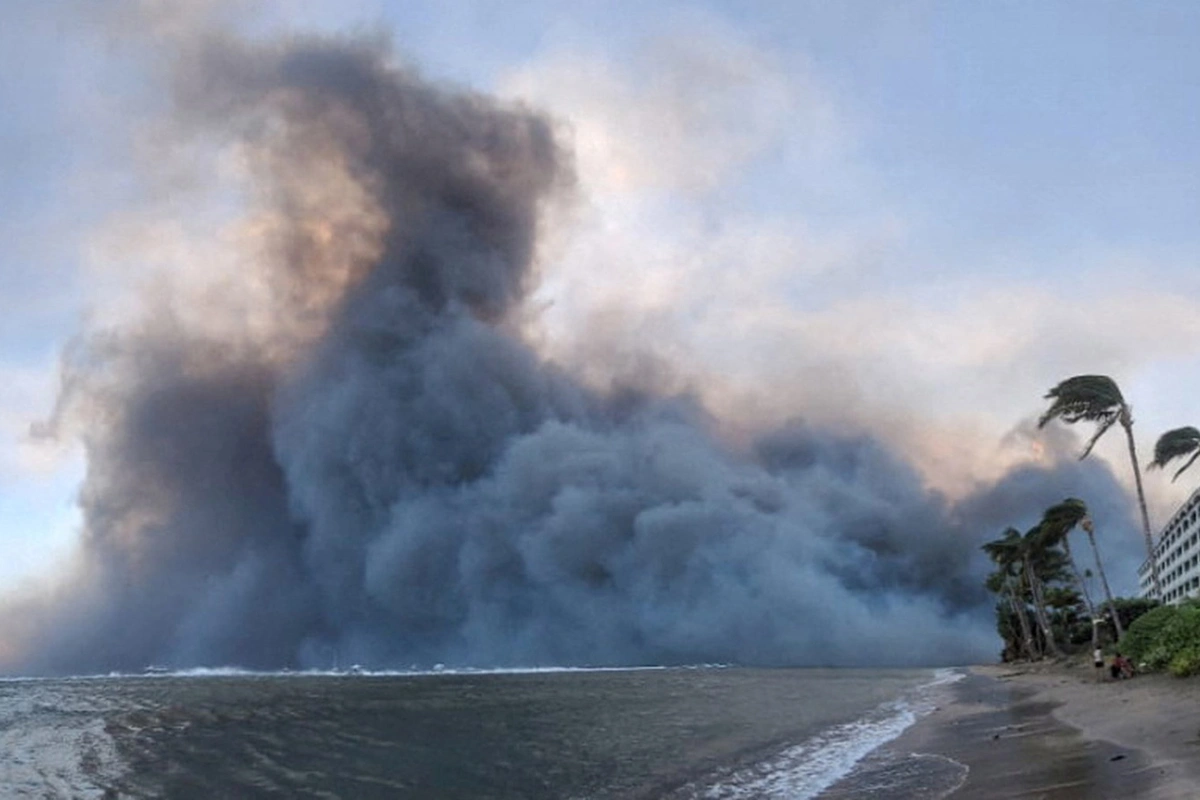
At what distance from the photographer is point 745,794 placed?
2370 centimetres

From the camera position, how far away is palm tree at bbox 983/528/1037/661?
103 metres

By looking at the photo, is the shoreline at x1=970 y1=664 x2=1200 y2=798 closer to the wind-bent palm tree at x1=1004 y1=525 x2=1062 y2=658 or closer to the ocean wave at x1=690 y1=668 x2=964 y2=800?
the ocean wave at x1=690 y1=668 x2=964 y2=800

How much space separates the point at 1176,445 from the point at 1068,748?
32.6 meters

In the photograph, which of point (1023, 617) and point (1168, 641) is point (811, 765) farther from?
point (1023, 617)

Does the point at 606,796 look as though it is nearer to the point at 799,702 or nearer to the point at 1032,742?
the point at 1032,742

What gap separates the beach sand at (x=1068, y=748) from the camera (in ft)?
57.5

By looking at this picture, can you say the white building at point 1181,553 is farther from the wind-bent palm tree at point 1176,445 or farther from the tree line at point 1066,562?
the wind-bent palm tree at point 1176,445

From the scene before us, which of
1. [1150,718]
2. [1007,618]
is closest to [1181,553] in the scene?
[1007,618]

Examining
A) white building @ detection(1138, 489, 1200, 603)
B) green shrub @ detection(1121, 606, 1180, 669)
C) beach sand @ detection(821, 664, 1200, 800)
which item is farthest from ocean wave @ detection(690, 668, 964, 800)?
white building @ detection(1138, 489, 1200, 603)

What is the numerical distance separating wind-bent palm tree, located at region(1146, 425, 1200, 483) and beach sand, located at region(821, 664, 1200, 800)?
13369 mm

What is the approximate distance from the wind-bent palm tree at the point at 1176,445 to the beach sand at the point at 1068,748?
43.9 ft

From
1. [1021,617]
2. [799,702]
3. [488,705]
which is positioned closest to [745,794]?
[799,702]

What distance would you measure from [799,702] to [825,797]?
138 ft

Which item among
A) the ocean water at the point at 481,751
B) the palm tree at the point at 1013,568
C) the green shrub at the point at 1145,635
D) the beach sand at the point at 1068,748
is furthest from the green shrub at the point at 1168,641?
the palm tree at the point at 1013,568
